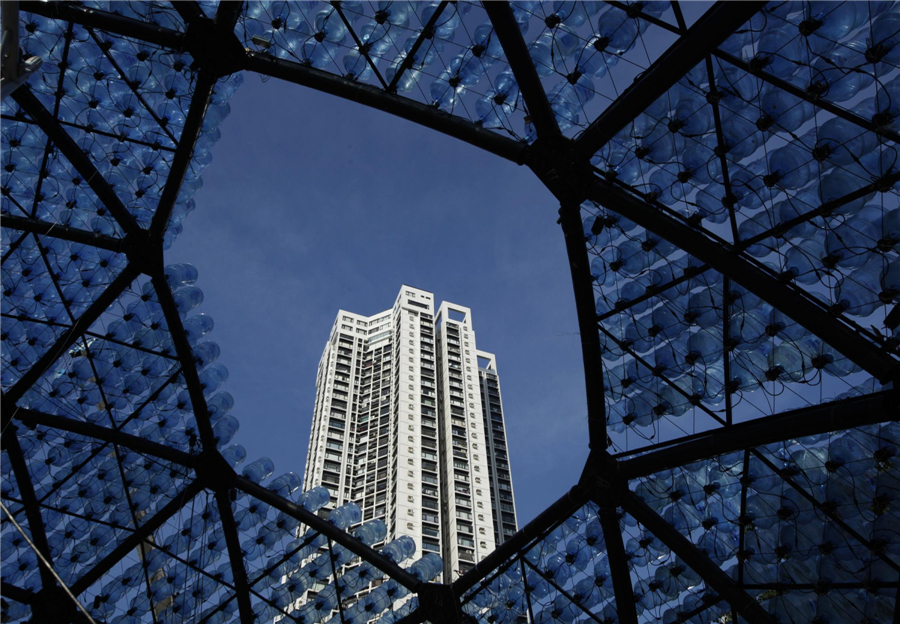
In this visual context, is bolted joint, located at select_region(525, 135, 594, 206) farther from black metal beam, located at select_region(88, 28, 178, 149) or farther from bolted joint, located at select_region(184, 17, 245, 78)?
black metal beam, located at select_region(88, 28, 178, 149)

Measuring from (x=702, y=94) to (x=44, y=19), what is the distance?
16486 millimetres

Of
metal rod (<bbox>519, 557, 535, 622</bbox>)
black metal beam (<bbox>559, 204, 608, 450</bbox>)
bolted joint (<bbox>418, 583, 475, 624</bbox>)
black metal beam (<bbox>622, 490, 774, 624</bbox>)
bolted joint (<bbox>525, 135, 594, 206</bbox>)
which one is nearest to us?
bolted joint (<bbox>525, 135, 594, 206</bbox>)

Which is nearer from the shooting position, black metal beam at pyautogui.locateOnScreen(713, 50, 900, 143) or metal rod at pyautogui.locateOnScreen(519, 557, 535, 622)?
black metal beam at pyautogui.locateOnScreen(713, 50, 900, 143)

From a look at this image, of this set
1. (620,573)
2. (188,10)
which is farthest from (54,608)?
(188,10)

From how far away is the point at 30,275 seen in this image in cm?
2367

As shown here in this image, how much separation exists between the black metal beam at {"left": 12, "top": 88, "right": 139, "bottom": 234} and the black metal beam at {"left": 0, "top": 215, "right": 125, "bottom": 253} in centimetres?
71

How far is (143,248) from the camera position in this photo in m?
22.8

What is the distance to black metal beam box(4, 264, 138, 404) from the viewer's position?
77.8 feet

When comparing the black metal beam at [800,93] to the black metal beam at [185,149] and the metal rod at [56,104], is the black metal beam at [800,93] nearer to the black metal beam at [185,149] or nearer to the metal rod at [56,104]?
the black metal beam at [185,149]

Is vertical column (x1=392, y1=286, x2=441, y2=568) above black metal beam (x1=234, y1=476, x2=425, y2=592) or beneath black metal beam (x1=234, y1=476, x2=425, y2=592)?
above

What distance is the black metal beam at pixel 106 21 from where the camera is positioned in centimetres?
1814

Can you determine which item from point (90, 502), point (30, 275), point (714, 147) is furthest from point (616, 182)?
point (90, 502)

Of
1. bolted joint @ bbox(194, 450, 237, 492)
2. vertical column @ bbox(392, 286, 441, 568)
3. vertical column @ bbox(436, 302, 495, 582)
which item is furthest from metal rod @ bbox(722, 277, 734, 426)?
vertical column @ bbox(436, 302, 495, 582)

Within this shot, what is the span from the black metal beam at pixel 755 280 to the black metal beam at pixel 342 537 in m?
14.7
